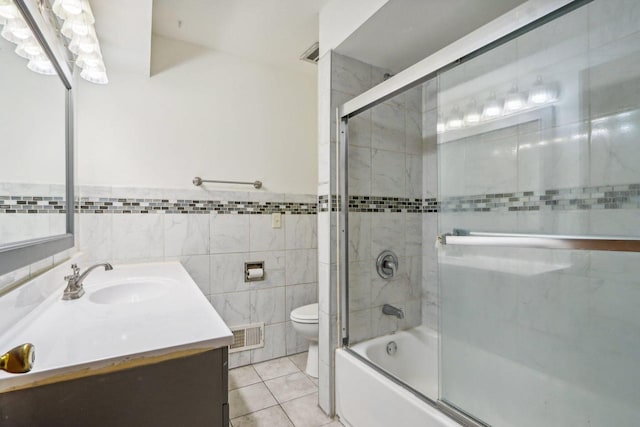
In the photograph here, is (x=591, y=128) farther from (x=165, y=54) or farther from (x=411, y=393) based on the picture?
(x=165, y=54)

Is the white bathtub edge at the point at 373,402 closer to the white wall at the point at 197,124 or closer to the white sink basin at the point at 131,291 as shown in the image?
the white sink basin at the point at 131,291

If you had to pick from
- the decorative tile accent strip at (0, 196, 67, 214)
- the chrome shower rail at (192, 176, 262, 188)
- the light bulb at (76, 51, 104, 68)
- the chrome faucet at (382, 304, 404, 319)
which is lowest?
the chrome faucet at (382, 304, 404, 319)

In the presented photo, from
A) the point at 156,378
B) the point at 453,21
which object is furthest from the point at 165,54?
the point at 156,378

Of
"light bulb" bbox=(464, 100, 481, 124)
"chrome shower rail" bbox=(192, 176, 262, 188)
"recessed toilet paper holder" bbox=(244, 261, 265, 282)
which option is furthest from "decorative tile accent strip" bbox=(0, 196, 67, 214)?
"light bulb" bbox=(464, 100, 481, 124)

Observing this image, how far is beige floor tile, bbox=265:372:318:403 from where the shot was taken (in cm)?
192

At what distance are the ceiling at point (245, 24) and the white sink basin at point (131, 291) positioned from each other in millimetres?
1610

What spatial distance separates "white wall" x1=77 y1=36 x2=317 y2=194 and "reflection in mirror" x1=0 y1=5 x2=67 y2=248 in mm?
623

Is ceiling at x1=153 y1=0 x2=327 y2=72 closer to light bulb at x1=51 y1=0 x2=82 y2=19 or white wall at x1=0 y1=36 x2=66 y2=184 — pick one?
light bulb at x1=51 y1=0 x2=82 y2=19

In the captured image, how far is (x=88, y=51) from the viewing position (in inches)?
57.6

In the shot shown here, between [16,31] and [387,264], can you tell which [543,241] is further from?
[16,31]

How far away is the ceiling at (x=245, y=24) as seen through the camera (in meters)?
1.81

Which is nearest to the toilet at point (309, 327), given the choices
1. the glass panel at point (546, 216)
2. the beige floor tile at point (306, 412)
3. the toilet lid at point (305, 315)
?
the toilet lid at point (305, 315)

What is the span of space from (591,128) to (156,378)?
1635mm

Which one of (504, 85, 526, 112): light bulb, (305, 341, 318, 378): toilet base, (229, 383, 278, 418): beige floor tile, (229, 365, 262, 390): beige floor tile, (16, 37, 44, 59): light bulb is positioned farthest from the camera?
(305, 341, 318, 378): toilet base
